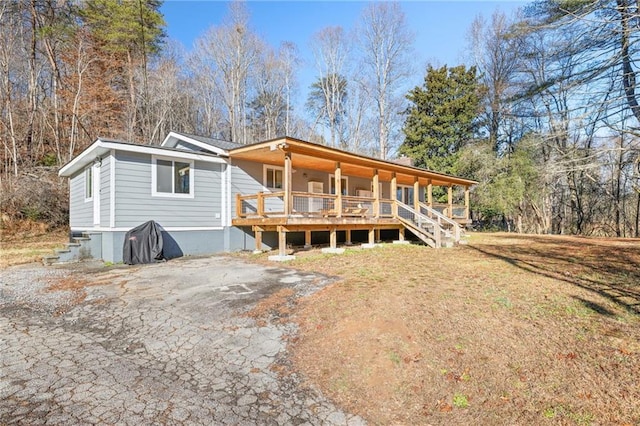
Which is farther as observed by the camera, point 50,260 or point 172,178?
point 172,178

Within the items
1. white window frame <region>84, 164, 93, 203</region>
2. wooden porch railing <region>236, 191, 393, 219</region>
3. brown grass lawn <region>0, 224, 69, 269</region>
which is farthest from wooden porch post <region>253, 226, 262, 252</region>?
brown grass lawn <region>0, 224, 69, 269</region>

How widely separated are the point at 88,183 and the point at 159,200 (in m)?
3.92

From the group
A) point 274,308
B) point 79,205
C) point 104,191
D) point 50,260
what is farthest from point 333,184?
point 274,308

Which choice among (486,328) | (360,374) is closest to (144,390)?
(360,374)

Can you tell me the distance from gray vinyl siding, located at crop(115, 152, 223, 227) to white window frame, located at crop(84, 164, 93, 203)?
3.09 meters

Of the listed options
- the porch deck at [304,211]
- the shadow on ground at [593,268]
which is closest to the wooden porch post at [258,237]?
the porch deck at [304,211]

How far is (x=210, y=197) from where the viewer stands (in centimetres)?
1062

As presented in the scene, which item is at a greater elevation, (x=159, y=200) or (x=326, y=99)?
(x=326, y=99)

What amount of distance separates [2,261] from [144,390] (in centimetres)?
1030

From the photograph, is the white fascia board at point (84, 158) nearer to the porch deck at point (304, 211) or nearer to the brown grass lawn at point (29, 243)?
the brown grass lawn at point (29, 243)

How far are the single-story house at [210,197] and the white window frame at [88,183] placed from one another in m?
0.03

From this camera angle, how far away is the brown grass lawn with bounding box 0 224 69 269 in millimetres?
10172

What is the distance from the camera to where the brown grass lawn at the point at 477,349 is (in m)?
2.64

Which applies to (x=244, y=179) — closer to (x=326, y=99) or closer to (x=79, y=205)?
(x=79, y=205)
